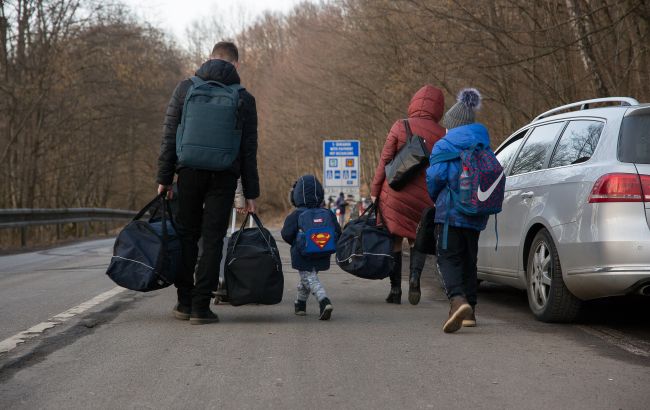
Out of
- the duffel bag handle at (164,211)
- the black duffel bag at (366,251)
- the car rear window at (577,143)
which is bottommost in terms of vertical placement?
the black duffel bag at (366,251)

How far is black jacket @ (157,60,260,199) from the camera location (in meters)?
6.63

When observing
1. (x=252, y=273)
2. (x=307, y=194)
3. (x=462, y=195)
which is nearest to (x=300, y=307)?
(x=252, y=273)

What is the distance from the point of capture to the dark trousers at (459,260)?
6.70 meters

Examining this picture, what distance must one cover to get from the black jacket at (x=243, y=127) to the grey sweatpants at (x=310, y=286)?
89 centimetres

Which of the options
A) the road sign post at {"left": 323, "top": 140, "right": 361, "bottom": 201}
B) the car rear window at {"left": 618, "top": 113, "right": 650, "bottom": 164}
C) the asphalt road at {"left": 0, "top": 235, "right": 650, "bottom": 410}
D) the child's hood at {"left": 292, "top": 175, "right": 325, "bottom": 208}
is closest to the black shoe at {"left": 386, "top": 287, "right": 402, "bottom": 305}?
the asphalt road at {"left": 0, "top": 235, "right": 650, "bottom": 410}

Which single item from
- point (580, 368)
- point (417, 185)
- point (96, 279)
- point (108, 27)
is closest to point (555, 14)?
point (417, 185)

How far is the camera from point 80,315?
22.8 ft

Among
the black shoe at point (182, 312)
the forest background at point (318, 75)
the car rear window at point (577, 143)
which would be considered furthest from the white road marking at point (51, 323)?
the forest background at point (318, 75)

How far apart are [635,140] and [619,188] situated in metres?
0.41

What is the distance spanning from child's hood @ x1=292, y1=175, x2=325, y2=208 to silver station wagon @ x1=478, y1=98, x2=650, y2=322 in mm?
1669

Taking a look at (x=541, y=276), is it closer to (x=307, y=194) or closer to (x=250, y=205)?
(x=307, y=194)

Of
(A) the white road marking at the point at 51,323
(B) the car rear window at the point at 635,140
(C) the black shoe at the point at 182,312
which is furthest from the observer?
(C) the black shoe at the point at 182,312

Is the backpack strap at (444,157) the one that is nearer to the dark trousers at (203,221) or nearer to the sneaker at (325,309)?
the sneaker at (325,309)

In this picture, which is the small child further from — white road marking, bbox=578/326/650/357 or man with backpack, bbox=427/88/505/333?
white road marking, bbox=578/326/650/357
